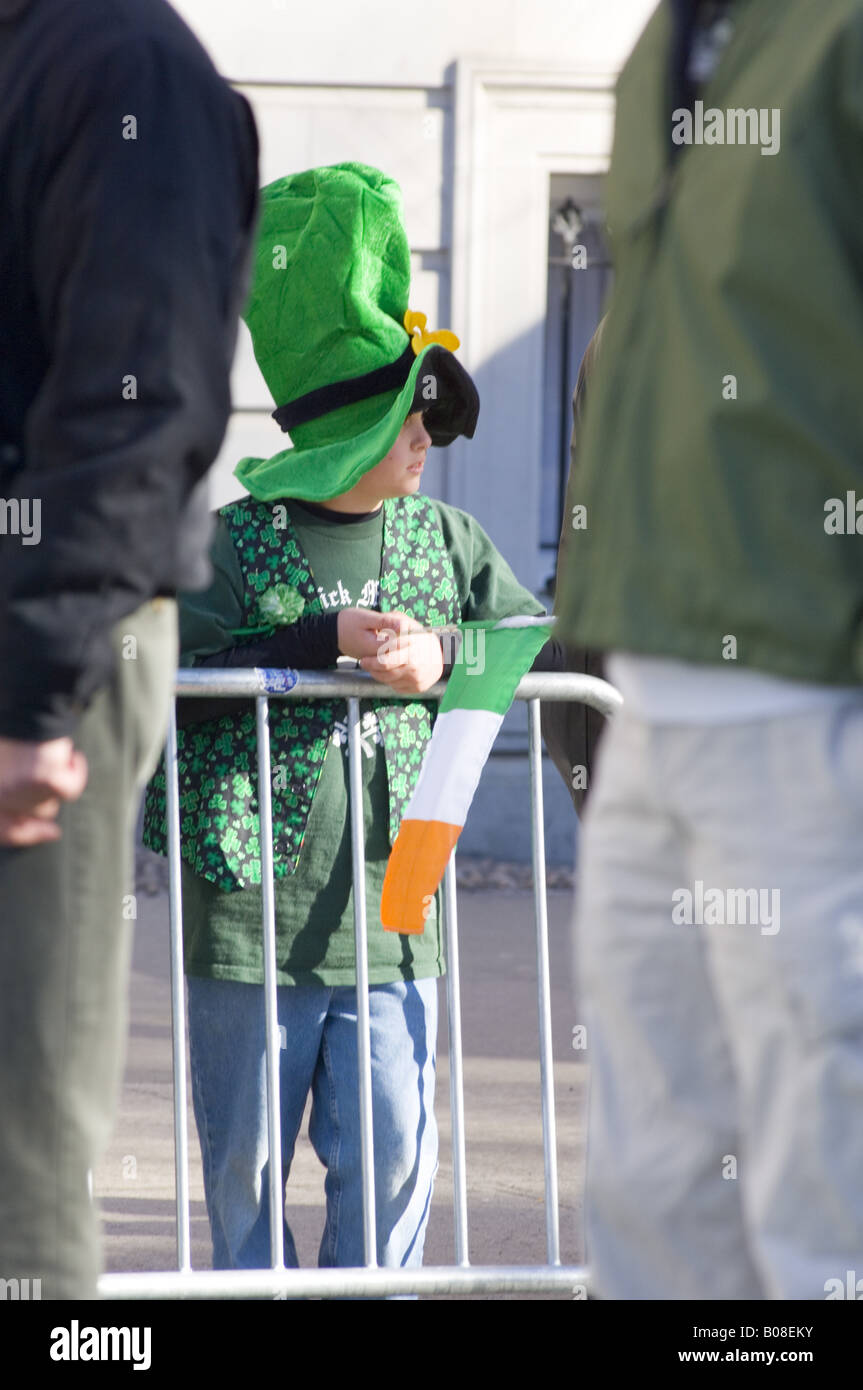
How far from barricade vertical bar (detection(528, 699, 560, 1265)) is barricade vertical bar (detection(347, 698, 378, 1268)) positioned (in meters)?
0.31

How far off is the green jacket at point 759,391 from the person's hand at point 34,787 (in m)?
0.52

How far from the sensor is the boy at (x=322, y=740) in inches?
119

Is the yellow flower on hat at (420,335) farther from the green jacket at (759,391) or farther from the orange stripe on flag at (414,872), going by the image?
the green jacket at (759,391)

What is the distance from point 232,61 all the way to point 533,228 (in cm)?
154

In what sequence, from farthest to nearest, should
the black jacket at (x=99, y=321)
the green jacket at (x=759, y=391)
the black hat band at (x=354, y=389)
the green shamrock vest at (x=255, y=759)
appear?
the black hat band at (x=354, y=389), the green shamrock vest at (x=255, y=759), the black jacket at (x=99, y=321), the green jacket at (x=759, y=391)

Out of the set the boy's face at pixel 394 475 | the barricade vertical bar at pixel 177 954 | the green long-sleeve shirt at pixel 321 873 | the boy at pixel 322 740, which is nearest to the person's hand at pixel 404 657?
the boy at pixel 322 740

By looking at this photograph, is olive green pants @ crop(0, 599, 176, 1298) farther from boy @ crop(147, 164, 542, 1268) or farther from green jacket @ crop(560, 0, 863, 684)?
boy @ crop(147, 164, 542, 1268)

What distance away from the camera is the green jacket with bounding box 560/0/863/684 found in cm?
146

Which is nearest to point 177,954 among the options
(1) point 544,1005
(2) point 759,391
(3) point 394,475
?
(1) point 544,1005

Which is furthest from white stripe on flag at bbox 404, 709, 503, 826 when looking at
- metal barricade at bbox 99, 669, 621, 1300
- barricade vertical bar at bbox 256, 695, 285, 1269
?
barricade vertical bar at bbox 256, 695, 285, 1269

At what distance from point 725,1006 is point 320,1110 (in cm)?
163

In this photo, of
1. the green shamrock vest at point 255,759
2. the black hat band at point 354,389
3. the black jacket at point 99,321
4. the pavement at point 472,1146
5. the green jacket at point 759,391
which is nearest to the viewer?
the green jacket at point 759,391
